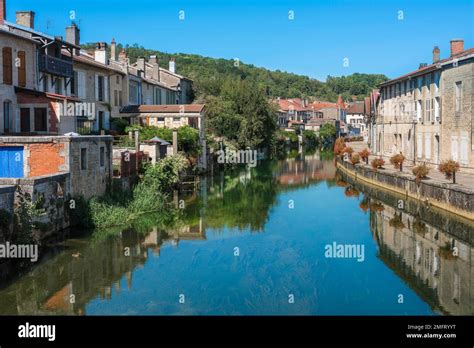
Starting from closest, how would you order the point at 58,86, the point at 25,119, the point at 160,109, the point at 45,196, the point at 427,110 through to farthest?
1. the point at 45,196
2. the point at 25,119
3. the point at 58,86
4. the point at 427,110
5. the point at 160,109

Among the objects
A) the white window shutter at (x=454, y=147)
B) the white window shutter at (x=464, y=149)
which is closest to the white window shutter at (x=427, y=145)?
the white window shutter at (x=454, y=147)

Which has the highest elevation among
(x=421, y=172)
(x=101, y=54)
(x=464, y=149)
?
(x=101, y=54)

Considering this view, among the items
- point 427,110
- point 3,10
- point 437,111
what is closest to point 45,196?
point 3,10

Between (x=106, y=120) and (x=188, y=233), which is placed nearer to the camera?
(x=188, y=233)

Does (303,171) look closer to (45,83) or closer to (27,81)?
(45,83)

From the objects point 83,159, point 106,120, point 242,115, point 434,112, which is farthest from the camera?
point 242,115

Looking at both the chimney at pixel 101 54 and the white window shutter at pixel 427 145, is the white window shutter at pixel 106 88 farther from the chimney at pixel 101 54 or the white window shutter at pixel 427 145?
the white window shutter at pixel 427 145

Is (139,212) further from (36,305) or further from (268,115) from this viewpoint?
(268,115)

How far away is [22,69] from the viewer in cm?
2816

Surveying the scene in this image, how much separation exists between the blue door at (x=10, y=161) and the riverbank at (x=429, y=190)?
17456 mm

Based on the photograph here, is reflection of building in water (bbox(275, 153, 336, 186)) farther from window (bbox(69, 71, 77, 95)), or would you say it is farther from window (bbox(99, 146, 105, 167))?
window (bbox(99, 146, 105, 167))

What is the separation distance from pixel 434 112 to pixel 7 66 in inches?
1040

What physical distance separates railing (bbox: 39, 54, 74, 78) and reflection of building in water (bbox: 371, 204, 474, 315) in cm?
1888
